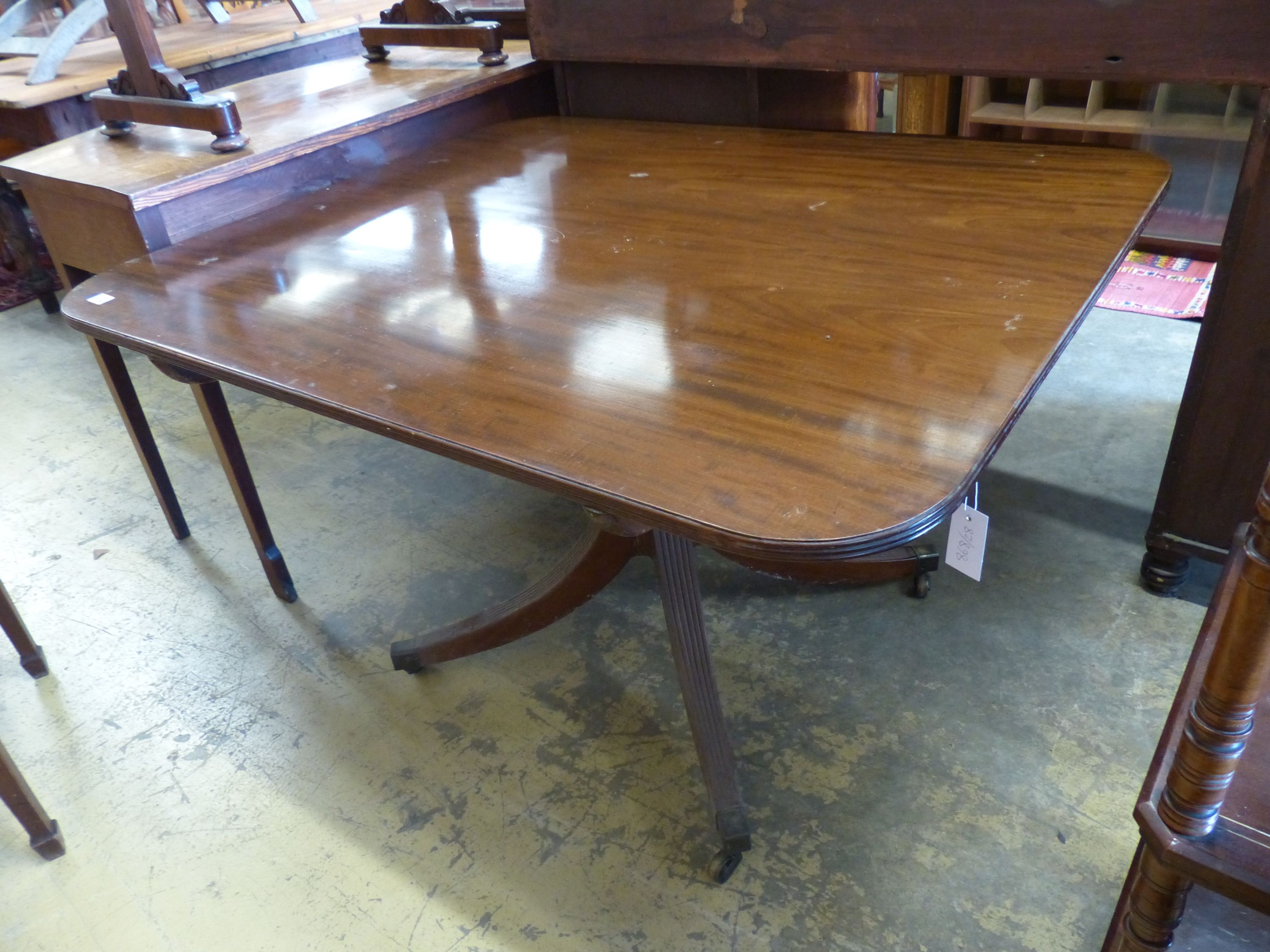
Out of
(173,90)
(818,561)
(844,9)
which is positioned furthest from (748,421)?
(173,90)

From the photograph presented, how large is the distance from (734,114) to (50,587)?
1742 millimetres

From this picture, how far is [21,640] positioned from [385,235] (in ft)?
3.50

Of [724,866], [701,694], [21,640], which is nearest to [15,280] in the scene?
[21,640]

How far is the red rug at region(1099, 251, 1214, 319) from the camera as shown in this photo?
2.56 metres

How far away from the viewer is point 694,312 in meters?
1.04

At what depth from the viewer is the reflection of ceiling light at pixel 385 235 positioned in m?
1.32

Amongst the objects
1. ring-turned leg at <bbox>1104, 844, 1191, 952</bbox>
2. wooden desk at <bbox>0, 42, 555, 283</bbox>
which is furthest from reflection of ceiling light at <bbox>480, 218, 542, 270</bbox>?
ring-turned leg at <bbox>1104, 844, 1191, 952</bbox>

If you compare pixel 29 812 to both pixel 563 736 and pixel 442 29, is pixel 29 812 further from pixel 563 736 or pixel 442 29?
pixel 442 29

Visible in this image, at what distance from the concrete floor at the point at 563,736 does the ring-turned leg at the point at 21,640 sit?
0.11 feet

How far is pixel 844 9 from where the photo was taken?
56.3 inches

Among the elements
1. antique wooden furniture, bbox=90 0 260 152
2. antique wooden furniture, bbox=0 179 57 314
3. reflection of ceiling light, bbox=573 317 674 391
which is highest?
antique wooden furniture, bbox=90 0 260 152

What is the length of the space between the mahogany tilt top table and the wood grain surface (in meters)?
0.13

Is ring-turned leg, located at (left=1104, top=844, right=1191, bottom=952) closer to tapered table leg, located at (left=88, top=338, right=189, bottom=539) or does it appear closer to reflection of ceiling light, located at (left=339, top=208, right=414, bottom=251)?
reflection of ceiling light, located at (left=339, top=208, right=414, bottom=251)

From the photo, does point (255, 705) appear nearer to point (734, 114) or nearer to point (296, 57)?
point (734, 114)
